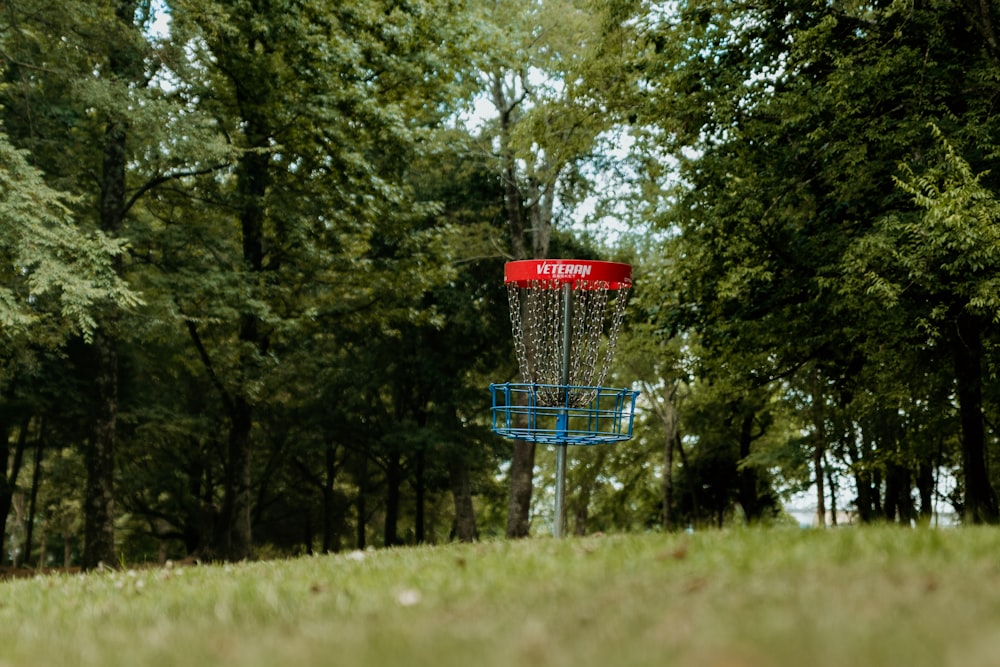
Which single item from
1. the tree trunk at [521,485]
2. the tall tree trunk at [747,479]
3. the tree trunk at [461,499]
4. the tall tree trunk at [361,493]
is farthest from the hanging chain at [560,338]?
the tall tree trunk at [361,493]

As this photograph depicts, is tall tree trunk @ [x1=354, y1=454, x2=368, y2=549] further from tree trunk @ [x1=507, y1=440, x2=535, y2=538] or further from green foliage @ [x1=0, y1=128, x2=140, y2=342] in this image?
green foliage @ [x1=0, y1=128, x2=140, y2=342]

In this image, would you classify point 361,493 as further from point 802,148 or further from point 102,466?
point 802,148

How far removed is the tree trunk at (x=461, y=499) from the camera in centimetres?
2947

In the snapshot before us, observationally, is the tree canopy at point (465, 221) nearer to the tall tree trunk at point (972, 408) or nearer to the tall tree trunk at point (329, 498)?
the tall tree trunk at point (972, 408)

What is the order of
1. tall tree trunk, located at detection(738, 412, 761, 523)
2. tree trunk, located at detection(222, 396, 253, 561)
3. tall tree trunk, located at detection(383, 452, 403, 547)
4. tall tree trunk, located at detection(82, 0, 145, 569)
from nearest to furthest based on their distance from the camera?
tall tree trunk, located at detection(82, 0, 145, 569)
tree trunk, located at detection(222, 396, 253, 561)
tall tree trunk, located at detection(383, 452, 403, 547)
tall tree trunk, located at detection(738, 412, 761, 523)

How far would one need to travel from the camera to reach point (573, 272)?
446 inches

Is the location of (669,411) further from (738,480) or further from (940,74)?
(940,74)

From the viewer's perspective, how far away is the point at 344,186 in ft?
70.5

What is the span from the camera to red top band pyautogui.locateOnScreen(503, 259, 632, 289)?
11312 mm

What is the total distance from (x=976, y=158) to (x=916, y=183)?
250 centimetres

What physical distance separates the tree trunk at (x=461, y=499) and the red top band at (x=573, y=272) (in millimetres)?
18986

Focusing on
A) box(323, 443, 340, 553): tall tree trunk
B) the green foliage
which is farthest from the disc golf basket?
box(323, 443, 340, 553): tall tree trunk

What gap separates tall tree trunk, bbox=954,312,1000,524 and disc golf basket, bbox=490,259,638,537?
6.24m

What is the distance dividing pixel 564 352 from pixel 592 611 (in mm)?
7276
